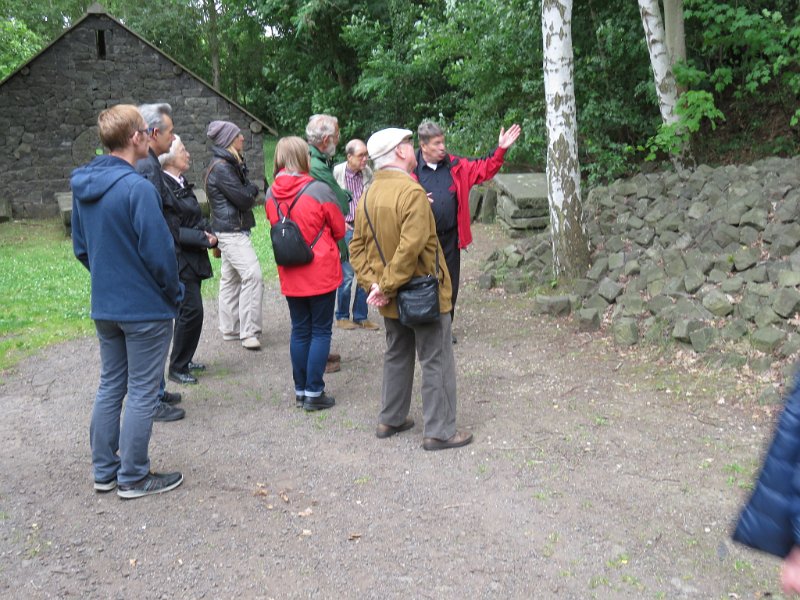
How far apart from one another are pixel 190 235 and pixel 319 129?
1362 millimetres

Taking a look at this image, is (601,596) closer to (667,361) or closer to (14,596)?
(14,596)

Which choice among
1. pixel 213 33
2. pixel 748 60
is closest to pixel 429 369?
pixel 748 60

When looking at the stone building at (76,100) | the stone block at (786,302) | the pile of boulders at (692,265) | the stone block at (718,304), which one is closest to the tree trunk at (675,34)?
the pile of boulders at (692,265)

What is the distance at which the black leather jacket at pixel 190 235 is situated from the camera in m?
6.14

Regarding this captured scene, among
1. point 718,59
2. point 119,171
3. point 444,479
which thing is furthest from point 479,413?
point 718,59

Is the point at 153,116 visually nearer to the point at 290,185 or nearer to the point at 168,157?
the point at 168,157

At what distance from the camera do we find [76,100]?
2016cm

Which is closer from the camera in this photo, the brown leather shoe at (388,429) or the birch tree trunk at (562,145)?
the brown leather shoe at (388,429)

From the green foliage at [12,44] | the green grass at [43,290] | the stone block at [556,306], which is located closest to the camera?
the stone block at [556,306]

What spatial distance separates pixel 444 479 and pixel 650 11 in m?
8.60

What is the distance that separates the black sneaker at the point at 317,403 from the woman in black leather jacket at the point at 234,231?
1.81 meters

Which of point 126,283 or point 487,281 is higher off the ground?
point 126,283

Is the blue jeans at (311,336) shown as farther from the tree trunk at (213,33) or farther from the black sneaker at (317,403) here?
the tree trunk at (213,33)

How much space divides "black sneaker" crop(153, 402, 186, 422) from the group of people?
10 millimetres
